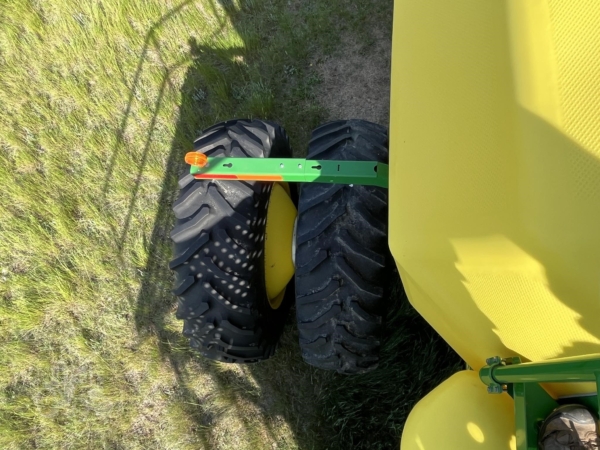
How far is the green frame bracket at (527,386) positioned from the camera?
3.09ft

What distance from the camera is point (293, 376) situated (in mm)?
2238

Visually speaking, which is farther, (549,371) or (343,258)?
(343,258)

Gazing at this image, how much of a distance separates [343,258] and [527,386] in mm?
635

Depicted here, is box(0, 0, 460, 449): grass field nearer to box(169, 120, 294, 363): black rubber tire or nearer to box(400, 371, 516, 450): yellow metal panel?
box(169, 120, 294, 363): black rubber tire

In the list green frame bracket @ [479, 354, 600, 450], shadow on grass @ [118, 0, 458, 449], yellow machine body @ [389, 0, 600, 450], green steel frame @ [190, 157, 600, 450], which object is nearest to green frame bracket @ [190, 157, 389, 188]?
green steel frame @ [190, 157, 600, 450]

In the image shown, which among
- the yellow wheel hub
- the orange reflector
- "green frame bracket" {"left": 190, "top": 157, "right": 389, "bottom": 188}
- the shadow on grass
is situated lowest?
the shadow on grass

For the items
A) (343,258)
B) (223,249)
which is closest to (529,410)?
(343,258)

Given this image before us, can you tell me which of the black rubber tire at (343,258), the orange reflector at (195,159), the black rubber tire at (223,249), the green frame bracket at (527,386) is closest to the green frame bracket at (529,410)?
the green frame bracket at (527,386)

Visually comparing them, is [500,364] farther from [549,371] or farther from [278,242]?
[278,242]

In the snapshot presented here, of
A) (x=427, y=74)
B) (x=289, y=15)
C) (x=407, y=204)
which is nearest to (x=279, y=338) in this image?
(x=407, y=204)

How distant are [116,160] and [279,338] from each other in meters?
1.32

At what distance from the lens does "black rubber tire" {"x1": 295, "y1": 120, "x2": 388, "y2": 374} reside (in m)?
1.52

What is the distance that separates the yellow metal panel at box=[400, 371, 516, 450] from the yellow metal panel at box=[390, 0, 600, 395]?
119 mm

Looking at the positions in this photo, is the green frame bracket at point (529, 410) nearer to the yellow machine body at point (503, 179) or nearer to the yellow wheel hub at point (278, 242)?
the yellow machine body at point (503, 179)
